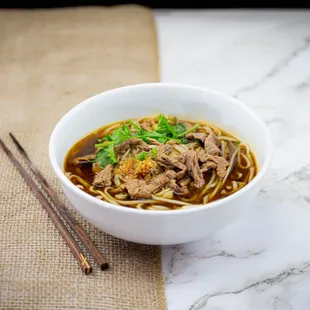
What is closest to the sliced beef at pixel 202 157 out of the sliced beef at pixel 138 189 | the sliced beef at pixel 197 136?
Result: the sliced beef at pixel 197 136

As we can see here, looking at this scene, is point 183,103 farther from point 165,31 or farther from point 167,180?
point 165,31

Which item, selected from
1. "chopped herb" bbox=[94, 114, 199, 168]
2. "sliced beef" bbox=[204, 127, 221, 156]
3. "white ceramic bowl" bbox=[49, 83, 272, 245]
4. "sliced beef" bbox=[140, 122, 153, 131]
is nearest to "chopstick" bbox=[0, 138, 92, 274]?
"white ceramic bowl" bbox=[49, 83, 272, 245]

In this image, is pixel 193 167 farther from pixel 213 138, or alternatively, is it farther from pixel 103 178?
pixel 103 178

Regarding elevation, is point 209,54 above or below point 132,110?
below

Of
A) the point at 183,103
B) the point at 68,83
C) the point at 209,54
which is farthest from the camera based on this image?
the point at 209,54

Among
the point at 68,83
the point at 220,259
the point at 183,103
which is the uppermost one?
the point at 183,103

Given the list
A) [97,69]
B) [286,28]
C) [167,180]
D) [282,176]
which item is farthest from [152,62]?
[167,180]
